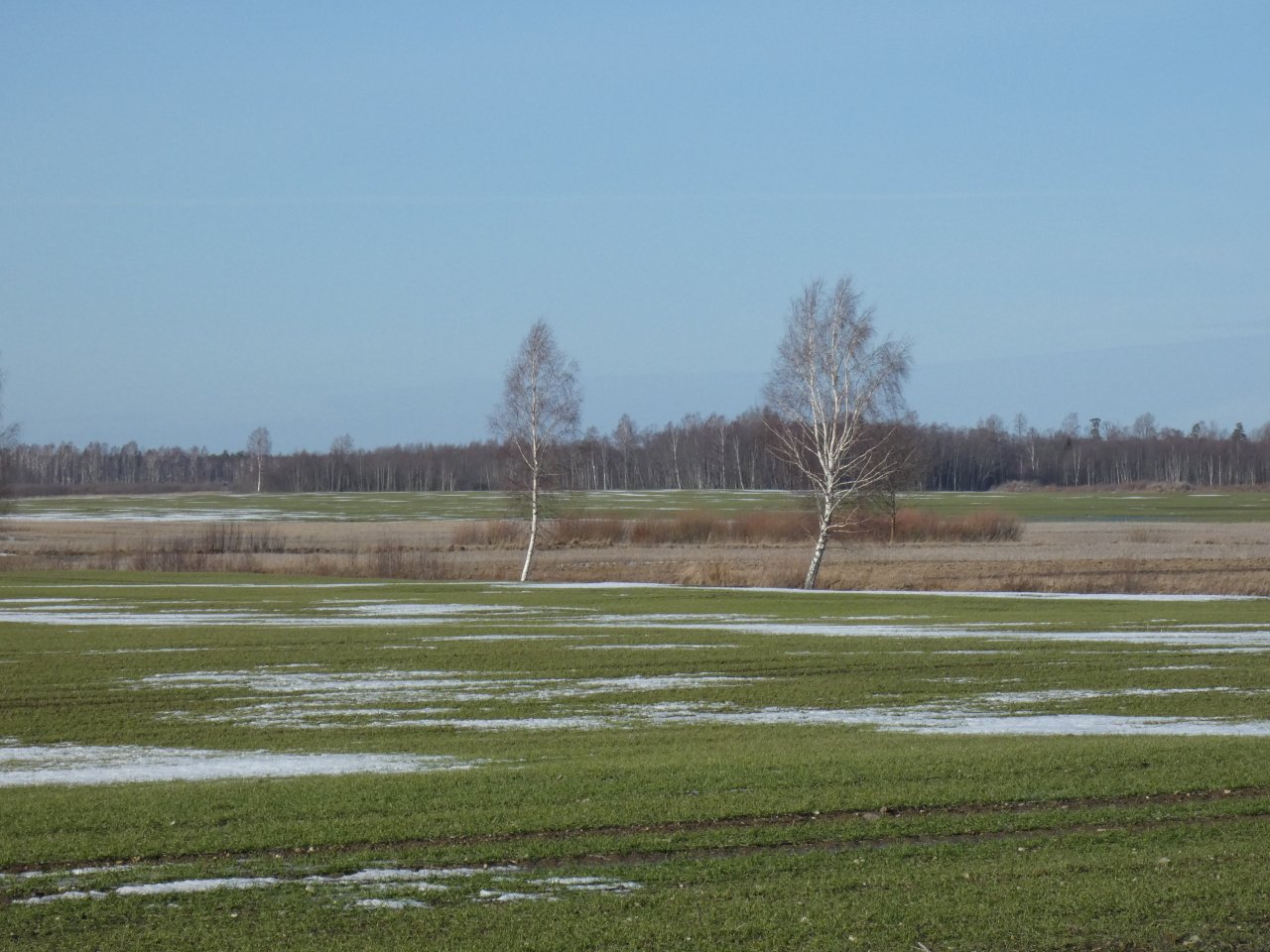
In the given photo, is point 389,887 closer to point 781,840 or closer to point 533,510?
point 781,840

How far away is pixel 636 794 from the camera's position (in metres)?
10.6

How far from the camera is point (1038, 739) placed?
13.4 meters

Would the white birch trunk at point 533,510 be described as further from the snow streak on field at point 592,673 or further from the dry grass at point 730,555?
the snow streak on field at point 592,673

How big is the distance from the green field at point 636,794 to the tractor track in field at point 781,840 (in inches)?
1.5

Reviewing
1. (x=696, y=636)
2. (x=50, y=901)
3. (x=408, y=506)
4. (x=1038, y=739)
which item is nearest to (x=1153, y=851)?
(x=1038, y=739)

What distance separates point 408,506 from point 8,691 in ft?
414

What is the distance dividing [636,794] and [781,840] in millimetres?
1733

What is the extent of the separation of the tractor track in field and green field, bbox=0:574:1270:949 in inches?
1.5

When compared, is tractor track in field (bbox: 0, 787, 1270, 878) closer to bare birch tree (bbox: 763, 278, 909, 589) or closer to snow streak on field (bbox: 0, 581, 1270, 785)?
snow streak on field (bbox: 0, 581, 1270, 785)

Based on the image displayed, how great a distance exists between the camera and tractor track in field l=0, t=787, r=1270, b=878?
28.8ft

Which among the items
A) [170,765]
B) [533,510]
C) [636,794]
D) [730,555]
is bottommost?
[730,555]

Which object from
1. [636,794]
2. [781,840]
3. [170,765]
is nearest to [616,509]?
[170,765]

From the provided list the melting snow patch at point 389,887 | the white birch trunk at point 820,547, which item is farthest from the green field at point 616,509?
the melting snow patch at point 389,887

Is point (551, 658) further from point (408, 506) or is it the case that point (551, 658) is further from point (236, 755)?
point (408, 506)
